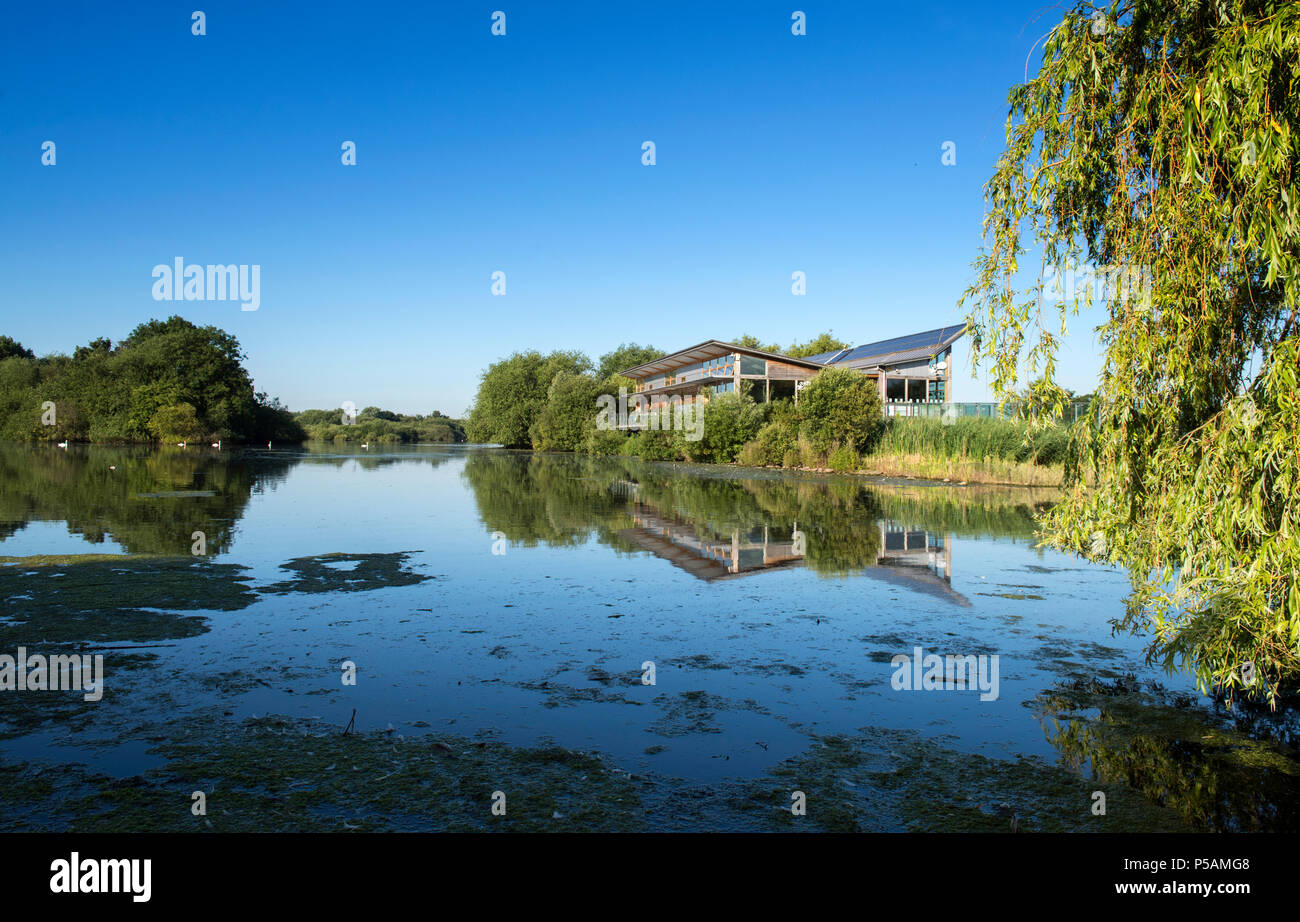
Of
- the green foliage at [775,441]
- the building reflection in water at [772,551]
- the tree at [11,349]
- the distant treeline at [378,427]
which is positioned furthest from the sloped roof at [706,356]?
the tree at [11,349]

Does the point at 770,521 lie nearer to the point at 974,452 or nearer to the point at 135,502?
the point at 974,452

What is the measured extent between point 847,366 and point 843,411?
1462 centimetres

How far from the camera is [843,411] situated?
3584 centimetres

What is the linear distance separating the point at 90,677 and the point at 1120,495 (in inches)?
325

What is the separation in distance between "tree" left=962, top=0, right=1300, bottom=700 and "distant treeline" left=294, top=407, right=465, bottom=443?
111 m

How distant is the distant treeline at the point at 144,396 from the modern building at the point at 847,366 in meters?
47.5

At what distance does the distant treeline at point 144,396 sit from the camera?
73625mm

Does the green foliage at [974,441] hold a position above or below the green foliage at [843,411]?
below

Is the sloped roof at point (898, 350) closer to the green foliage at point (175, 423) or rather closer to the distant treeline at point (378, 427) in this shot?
the green foliage at point (175, 423)

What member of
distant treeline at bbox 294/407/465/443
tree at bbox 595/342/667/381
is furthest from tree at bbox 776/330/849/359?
distant treeline at bbox 294/407/465/443

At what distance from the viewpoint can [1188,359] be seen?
5.67 metres

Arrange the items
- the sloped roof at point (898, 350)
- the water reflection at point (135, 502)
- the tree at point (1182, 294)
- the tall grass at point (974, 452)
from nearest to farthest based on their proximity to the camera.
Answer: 1. the tree at point (1182, 294)
2. the water reflection at point (135, 502)
3. the tall grass at point (974, 452)
4. the sloped roof at point (898, 350)

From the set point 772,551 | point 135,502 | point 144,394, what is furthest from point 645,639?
point 144,394

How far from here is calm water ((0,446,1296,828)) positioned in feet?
17.3
